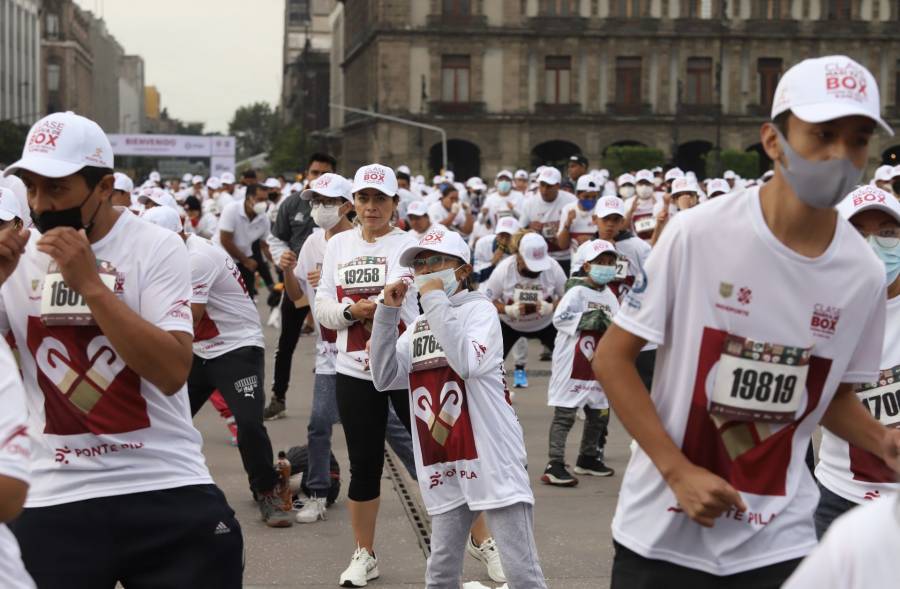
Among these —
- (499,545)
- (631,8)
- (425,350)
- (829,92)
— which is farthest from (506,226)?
(631,8)

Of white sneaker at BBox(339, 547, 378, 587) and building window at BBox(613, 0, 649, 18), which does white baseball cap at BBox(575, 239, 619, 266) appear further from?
building window at BBox(613, 0, 649, 18)

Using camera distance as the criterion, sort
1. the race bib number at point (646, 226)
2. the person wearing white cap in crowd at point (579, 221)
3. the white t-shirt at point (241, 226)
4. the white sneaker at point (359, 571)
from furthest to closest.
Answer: the white t-shirt at point (241, 226)
the person wearing white cap in crowd at point (579, 221)
the race bib number at point (646, 226)
the white sneaker at point (359, 571)

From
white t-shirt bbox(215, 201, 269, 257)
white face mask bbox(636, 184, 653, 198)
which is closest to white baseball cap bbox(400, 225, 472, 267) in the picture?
white t-shirt bbox(215, 201, 269, 257)

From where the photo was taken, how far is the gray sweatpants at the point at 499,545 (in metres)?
5.60

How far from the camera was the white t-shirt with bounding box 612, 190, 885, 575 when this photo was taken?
11.2ft

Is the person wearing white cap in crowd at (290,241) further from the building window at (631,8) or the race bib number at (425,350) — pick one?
the building window at (631,8)

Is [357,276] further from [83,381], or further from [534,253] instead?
[534,253]

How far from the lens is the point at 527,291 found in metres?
11.7

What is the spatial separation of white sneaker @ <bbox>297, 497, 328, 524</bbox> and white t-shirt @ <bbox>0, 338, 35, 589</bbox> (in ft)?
17.7

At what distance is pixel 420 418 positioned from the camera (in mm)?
6008

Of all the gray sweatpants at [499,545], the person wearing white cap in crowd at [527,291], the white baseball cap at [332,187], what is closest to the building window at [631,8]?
the person wearing white cap in crowd at [527,291]

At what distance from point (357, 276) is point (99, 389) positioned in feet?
11.7

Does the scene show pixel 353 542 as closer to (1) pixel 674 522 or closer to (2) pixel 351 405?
(2) pixel 351 405

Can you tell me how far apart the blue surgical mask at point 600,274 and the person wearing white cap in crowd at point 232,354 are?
9.10 feet
